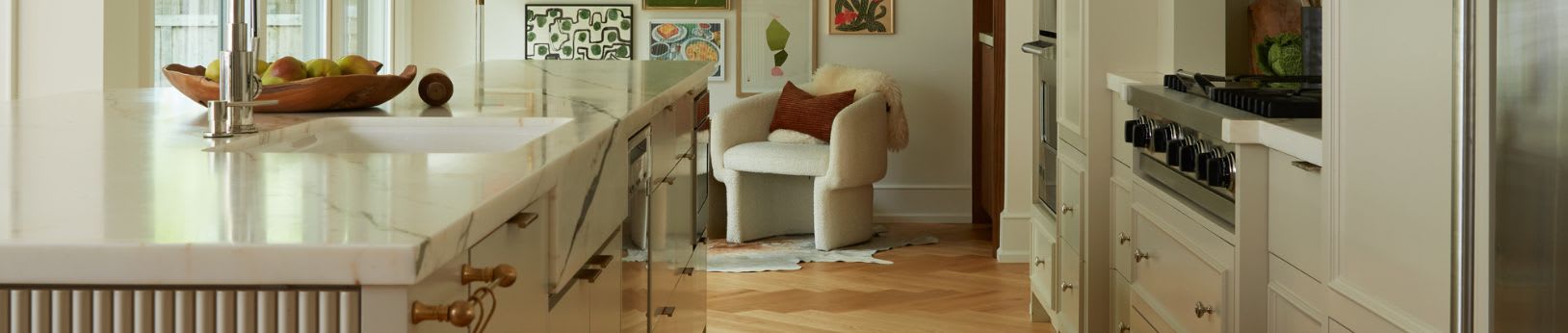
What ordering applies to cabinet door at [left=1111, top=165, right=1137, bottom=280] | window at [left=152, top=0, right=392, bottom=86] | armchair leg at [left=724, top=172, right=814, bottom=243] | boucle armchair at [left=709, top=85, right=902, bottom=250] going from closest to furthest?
cabinet door at [left=1111, top=165, right=1137, bottom=280], window at [left=152, top=0, right=392, bottom=86], boucle armchair at [left=709, top=85, right=902, bottom=250], armchair leg at [left=724, top=172, right=814, bottom=243]

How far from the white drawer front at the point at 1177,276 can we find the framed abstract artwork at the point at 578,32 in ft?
12.6

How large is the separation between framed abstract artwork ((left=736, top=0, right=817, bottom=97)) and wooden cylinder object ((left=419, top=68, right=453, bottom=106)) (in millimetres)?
4103

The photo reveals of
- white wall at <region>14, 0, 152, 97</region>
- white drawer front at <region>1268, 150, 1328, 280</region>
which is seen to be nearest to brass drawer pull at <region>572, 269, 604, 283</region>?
white drawer front at <region>1268, 150, 1328, 280</region>

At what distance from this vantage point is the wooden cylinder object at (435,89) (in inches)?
101

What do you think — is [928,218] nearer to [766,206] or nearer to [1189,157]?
[766,206]

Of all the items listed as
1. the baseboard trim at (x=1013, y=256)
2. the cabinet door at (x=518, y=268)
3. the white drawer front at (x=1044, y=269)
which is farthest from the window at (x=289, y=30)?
the baseboard trim at (x=1013, y=256)

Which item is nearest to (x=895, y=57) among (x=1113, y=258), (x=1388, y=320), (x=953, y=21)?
(x=953, y=21)

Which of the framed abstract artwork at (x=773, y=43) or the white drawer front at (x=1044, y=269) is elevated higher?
the framed abstract artwork at (x=773, y=43)

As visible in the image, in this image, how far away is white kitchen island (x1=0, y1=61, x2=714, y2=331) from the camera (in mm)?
1020

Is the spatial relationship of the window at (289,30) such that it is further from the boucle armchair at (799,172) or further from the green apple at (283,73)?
the boucle armchair at (799,172)

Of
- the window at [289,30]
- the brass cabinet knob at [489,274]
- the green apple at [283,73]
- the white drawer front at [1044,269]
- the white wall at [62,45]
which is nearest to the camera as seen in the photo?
the brass cabinet knob at [489,274]

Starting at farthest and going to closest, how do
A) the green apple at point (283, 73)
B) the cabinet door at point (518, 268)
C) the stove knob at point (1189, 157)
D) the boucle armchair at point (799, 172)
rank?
the boucle armchair at point (799, 172) → the stove knob at point (1189, 157) → the green apple at point (283, 73) → the cabinet door at point (518, 268)

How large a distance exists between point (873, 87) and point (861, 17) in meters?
0.61

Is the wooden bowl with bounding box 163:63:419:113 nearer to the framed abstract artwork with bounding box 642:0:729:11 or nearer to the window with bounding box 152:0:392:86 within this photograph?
the window with bounding box 152:0:392:86
